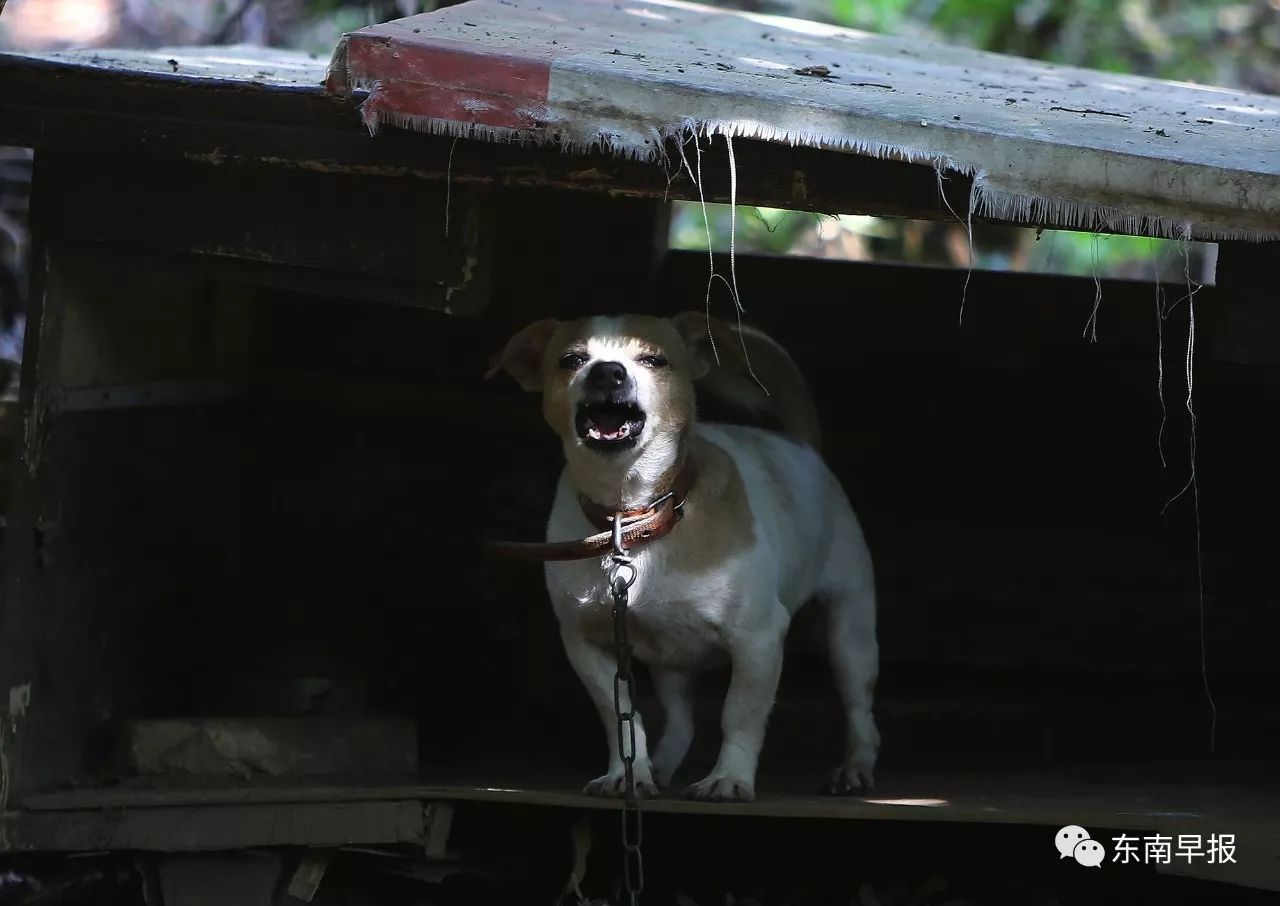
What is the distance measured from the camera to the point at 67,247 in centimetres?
435

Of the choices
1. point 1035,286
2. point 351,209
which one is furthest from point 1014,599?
point 351,209

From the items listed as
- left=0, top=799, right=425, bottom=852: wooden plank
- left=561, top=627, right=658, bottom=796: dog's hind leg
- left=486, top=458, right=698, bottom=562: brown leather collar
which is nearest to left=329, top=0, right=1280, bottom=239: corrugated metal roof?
left=486, top=458, right=698, bottom=562: brown leather collar

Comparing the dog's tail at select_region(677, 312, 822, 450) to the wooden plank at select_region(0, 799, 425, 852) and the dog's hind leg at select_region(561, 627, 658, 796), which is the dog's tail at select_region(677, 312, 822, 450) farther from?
the wooden plank at select_region(0, 799, 425, 852)

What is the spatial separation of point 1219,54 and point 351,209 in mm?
9759

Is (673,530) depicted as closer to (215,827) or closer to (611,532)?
(611,532)

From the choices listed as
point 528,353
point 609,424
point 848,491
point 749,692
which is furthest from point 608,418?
point 848,491

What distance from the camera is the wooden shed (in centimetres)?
362

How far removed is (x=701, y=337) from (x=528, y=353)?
1.59 feet

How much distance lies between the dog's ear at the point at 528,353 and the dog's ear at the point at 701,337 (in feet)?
1.18

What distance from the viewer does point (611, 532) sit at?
3.95 m

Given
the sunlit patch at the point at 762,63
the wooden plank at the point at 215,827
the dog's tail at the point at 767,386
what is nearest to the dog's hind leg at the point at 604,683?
the wooden plank at the point at 215,827

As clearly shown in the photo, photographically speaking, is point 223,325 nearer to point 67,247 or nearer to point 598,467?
point 67,247

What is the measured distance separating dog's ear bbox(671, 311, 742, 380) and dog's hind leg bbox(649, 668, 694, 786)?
2.96ft

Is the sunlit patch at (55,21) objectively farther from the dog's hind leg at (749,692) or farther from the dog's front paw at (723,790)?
the dog's front paw at (723,790)
